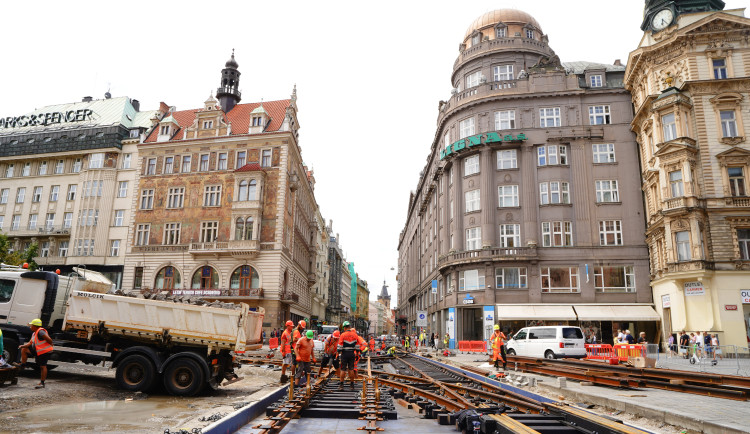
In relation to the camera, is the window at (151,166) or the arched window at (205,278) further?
the window at (151,166)

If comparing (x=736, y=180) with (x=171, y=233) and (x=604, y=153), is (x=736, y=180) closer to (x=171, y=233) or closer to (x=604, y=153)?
(x=604, y=153)

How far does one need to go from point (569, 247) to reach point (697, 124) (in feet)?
39.1

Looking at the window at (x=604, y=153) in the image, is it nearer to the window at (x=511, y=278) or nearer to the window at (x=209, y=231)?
the window at (x=511, y=278)

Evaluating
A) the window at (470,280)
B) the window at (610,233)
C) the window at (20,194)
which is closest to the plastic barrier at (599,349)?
the window at (470,280)

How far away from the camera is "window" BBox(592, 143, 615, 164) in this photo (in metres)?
38.4

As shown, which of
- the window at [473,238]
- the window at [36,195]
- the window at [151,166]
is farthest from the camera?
the window at [36,195]

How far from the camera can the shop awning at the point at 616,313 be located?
113 ft

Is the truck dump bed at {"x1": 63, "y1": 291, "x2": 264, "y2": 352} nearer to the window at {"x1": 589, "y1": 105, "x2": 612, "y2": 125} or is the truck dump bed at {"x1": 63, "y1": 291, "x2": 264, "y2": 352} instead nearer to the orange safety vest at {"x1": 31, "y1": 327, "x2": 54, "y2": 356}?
the orange safety vest at {"x1": 31, "y1": 327, "x2": 54, "y2": 356}

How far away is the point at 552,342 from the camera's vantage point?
79.8 feet

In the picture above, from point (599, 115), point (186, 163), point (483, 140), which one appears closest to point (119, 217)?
point (186, 163)

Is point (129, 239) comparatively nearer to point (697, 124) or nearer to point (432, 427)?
point (432, 427)

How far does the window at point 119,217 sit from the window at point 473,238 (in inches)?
1394

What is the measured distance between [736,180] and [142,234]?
48532mm

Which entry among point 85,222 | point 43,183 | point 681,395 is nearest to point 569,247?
point 681,395
